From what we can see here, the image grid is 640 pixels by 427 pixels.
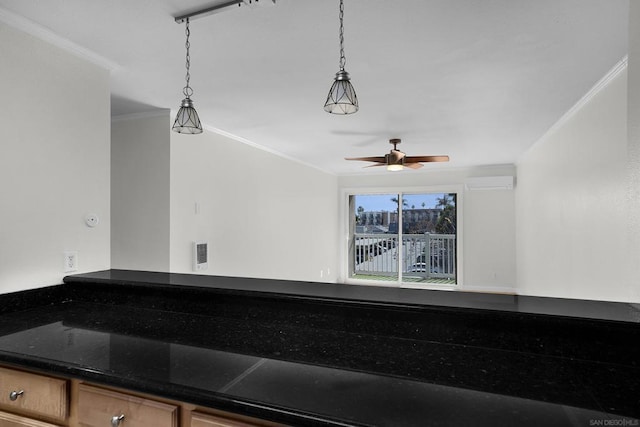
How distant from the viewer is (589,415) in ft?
2.57

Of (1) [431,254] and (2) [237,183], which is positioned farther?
(1) [431,254]

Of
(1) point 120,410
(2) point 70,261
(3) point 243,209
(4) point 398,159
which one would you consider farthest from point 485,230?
(1) point 120,410

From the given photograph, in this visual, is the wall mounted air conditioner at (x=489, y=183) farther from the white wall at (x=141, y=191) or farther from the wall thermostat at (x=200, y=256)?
the white wall at (x=141, y=191)

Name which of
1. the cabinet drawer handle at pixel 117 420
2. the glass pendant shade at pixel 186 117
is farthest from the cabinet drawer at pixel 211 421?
the glass pendant shade at pixel 186 117

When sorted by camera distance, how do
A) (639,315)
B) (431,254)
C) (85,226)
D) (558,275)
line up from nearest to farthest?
1. (639,315)
2. (85,226)
3. (558,275)
4. (431,254)

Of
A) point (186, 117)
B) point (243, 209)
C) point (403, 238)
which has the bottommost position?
point (403, 238)

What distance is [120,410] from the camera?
3.47ft

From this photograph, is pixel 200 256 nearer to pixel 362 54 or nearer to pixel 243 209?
pixel 243 209

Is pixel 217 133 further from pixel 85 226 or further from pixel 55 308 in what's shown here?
pixel 55 308

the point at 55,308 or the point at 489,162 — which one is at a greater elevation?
the point at 489,162

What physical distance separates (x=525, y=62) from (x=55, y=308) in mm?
3012

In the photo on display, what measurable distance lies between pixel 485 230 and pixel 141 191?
5809 mm

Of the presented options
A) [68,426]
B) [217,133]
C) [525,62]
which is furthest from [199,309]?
[217,133]

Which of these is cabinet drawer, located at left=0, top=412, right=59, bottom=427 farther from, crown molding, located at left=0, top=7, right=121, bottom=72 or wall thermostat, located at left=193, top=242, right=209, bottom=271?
wall thermostat, located at left=193, top=242, right=209, bottom=271
